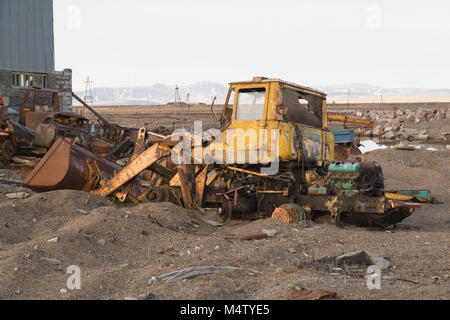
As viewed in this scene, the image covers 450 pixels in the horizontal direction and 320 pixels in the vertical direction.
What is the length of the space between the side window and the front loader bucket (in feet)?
9.18

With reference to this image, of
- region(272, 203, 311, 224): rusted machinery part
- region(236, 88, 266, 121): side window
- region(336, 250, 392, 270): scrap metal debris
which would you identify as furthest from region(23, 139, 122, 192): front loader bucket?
region(336, 250, 392, 270): scrap metal debris

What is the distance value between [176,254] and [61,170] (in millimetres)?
3704

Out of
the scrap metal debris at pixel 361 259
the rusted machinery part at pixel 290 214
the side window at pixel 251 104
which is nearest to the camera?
the scrap metal debris at pixel 361 259

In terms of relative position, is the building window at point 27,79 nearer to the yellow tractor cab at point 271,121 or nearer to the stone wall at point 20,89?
the stone wall at point 20,89

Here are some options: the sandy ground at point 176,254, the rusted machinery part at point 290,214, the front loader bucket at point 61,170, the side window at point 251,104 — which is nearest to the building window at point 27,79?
the sandy ground at point 176,254

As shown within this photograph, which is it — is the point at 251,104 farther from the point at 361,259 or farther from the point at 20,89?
the point at 20,89

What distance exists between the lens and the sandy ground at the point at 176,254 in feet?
16.3

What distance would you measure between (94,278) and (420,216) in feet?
23.9

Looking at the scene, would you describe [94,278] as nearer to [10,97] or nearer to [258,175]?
[258,175]

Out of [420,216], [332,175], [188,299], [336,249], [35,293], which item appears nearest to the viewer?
[188,299]

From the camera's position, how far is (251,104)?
27.8 ft

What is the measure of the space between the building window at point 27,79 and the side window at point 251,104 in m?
18.2

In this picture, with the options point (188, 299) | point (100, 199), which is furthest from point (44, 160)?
point (188, 299)

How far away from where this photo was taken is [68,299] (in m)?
4.77
